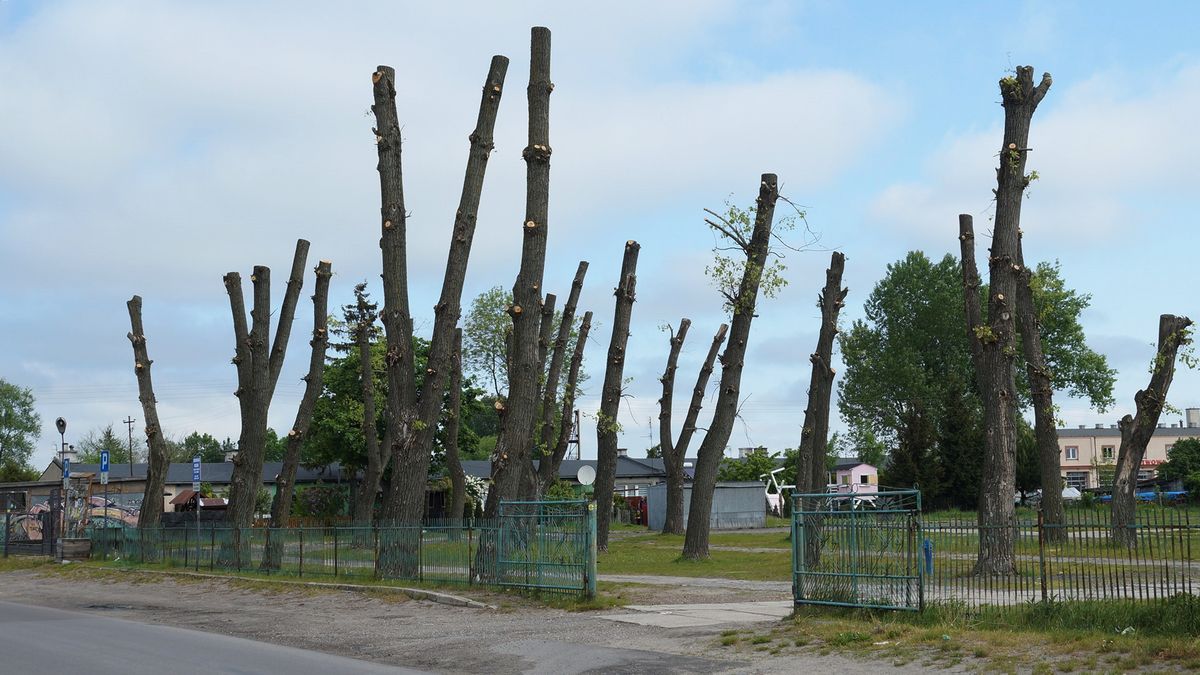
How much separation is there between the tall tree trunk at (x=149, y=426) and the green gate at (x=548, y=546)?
18.4m

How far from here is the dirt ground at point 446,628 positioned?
44.0 ft

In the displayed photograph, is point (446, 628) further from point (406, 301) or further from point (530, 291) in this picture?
point (406, 301)

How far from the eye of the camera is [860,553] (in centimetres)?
1498

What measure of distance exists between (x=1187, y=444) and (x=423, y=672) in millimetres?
75780

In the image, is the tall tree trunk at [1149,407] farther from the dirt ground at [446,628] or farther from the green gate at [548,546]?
the green gate at [548,546]

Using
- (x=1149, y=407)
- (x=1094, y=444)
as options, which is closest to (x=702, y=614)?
(x=1149, y=407)

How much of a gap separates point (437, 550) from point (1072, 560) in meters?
12.1

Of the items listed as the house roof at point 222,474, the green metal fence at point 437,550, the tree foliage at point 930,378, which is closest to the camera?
the green metal fence at point 437,550

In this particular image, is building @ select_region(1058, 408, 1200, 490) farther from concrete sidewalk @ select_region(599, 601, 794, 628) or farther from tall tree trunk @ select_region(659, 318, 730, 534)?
concrete sidewalk @ select_region(599, 601, 794, 628)

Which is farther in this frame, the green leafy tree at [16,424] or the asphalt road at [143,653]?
the green leafy tree at [16,424]

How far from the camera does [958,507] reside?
6750cm

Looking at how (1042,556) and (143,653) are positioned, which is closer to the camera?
(1042,556)

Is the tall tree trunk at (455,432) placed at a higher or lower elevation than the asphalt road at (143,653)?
higher

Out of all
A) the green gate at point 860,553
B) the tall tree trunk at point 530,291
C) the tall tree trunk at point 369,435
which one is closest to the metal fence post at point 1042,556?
the green gate at point 860,553
